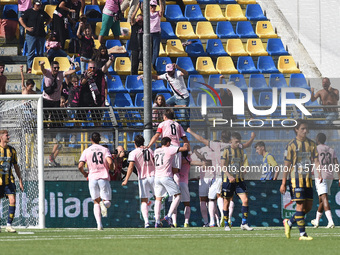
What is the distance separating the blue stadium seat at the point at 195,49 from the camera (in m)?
23.5

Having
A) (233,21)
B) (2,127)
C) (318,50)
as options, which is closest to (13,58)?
(2,127)

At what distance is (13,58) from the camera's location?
2125 cm

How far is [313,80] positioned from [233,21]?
12.2ft

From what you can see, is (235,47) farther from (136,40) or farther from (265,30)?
(136,40)

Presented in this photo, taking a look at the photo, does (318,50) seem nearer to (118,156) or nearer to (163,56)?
(163,56)

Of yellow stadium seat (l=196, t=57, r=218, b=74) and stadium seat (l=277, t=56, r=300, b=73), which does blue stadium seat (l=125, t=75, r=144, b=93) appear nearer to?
yellow stadium seat (l=196, t=57, r=218, b=74)

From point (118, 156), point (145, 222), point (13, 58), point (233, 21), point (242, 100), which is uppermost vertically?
point (233, 21)

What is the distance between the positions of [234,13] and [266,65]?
8.59ft

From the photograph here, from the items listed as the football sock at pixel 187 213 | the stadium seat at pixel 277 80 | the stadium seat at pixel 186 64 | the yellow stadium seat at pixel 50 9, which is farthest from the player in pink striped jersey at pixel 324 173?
the yellow stadium seat at pixel 50 9

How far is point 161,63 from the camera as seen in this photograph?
72.8 ft

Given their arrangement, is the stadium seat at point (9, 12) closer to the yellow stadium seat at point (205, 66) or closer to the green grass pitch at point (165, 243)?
the yellow stadium seat at point (205, 66)

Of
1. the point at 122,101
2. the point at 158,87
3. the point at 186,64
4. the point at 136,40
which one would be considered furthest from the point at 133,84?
the point at 186,64

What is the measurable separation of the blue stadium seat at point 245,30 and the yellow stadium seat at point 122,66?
13.6ft

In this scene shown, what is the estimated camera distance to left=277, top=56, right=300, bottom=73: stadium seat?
919 inches
